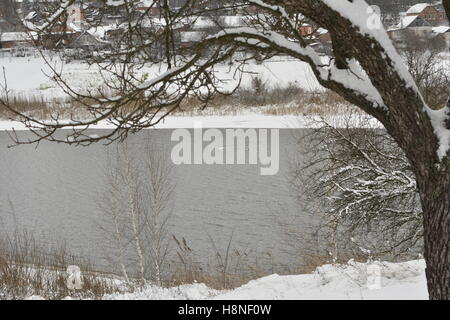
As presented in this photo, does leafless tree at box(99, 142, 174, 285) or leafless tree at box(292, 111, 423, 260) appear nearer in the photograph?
leafless tree at box(292, 111, 423, 260)

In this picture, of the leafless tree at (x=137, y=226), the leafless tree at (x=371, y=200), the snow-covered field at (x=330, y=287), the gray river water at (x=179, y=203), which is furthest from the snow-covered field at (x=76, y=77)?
the snow-covered field at (x=330, y=287)

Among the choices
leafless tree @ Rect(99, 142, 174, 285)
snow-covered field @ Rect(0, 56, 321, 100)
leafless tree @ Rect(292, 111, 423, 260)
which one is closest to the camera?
leafless tree @ Rect(292, 111, 423, 260)

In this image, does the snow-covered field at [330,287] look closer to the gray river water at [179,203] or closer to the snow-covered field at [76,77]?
the gray river water at [179,203]

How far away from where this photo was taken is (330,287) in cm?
641

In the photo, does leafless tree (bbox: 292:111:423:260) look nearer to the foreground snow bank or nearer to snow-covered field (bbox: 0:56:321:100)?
the foreground snow bank

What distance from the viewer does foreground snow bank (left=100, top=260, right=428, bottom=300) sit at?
585 centimetres

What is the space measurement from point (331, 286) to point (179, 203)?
22.7ft

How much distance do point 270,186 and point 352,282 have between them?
734 cm

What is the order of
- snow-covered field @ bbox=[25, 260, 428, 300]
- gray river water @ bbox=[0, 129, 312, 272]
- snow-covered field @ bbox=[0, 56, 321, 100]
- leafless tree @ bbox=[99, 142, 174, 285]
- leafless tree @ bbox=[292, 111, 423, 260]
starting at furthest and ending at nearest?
snow-covered field @ bbox=[0, 56, 321, 100] < gray river water @ bbox=[0, 129, 312, 272] < leafless tree @ bbox=[99, 142, 174, 285] < leafless tree @ bbox=[292, 111, 423, 260] < snow-covered field @ bbox=[25, 260, 428, 300]

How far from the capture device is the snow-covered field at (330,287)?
5840 millimetres

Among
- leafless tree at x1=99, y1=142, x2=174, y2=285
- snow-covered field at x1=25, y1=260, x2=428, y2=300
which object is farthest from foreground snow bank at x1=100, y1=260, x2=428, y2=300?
leafless tree at x1=99, y1=142, x2=174, y2=285

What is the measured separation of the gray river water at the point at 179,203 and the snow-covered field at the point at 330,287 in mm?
2589

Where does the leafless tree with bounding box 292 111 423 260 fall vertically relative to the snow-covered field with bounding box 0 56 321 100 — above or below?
below
